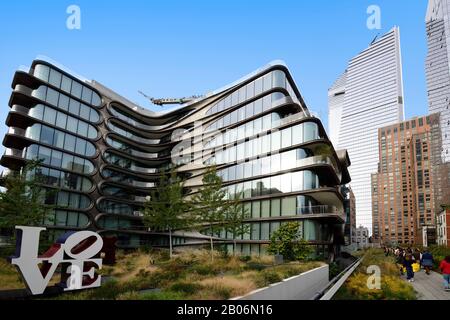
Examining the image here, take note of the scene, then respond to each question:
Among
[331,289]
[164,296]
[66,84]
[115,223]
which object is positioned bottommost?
[331,289]

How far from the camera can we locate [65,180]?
1721 inches

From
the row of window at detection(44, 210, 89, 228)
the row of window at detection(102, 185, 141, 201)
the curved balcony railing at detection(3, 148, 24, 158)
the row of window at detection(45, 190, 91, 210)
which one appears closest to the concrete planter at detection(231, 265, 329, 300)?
the row of window at detection(45, 190, 91, 210)

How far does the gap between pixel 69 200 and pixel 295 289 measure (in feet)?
128

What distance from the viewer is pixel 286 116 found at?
38.2 meters

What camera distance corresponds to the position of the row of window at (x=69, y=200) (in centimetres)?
4112

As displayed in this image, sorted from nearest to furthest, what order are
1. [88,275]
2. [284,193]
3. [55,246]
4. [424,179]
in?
[55,246]
[88,275]
[284,193]
[424,179]

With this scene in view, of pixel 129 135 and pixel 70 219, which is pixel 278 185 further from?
pixel 129 135

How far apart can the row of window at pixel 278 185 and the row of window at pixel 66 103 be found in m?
24.9

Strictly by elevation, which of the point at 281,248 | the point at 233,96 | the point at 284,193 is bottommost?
the point at 281,248

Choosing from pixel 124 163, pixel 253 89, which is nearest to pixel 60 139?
pixel 124 163

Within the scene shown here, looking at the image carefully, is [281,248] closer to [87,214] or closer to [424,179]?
[87,214]

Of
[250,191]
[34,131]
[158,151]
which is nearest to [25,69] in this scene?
[34,131]

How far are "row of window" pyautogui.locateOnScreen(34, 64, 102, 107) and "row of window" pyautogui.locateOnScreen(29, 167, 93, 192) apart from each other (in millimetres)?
11767
